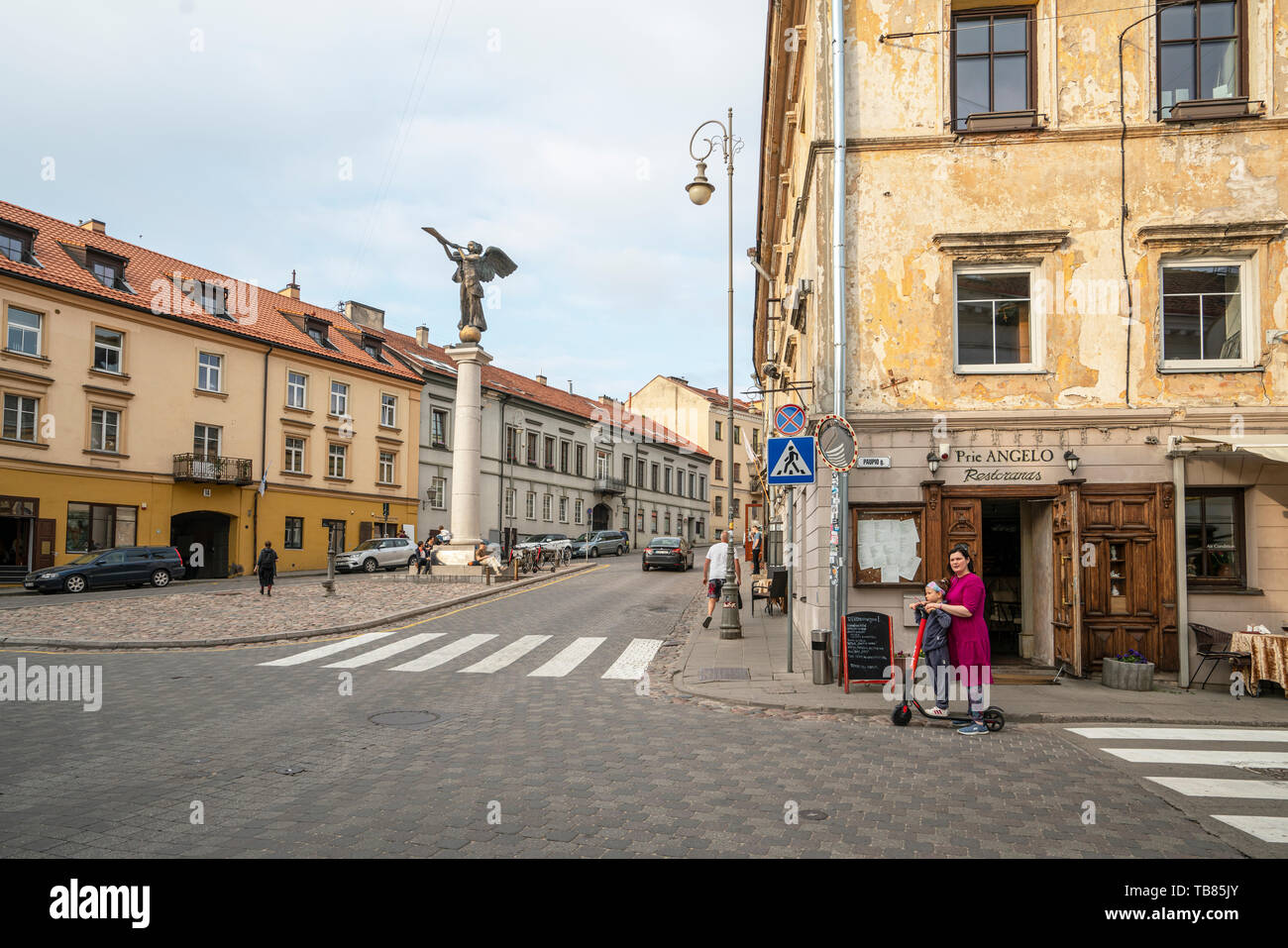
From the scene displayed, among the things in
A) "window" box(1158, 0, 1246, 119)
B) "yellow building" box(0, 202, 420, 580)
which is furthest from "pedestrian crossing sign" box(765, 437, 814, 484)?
"yellow building" box(0, 202, 420, 580)

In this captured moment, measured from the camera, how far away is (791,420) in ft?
40.1

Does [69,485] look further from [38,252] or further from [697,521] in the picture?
[697,521]

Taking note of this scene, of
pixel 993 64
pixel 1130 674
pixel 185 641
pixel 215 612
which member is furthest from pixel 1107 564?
pixel 215 612

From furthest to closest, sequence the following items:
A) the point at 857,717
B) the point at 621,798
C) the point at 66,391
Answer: the point at 66,391 → the point at 857,717 → the point at 621,798

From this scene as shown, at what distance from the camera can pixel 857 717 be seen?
381 inches

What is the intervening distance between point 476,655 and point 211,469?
26.9m

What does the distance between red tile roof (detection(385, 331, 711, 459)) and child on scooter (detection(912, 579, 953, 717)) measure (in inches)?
1408

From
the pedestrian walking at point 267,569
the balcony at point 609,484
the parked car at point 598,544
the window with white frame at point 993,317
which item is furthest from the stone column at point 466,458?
the balcony at point 609,484

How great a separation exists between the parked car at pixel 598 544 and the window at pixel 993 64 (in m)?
38.6

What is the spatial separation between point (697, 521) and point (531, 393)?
2785cm

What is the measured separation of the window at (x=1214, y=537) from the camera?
1231cm

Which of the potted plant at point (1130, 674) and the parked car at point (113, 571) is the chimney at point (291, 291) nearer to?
the parked car at point (113, 571)

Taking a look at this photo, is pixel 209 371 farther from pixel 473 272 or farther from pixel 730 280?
pixel 730 280
